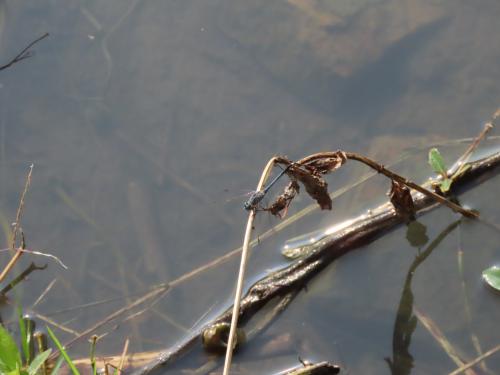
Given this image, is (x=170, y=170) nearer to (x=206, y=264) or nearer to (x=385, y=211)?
(x=206, y=264)

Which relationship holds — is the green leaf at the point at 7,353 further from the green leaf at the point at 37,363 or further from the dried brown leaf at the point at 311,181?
the dried brown leaf at the point at 311,181

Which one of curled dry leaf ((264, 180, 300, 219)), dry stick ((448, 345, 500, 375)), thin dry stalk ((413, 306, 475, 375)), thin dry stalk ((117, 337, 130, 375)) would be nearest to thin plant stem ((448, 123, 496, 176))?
thin dry stalk ((413, 306, 475, 375))

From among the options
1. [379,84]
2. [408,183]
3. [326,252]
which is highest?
[379,84]

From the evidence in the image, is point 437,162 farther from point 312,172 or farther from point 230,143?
point 230,143

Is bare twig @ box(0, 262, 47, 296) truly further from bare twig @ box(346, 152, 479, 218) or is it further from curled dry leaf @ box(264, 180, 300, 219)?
bare twig @ box(346, 152, 479, 218)

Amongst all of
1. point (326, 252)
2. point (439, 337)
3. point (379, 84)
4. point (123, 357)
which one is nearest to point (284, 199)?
point (326, 252)

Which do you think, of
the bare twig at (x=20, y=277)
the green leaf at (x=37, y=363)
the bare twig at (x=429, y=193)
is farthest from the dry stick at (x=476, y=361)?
the bare twig at (x=20, y=277)
